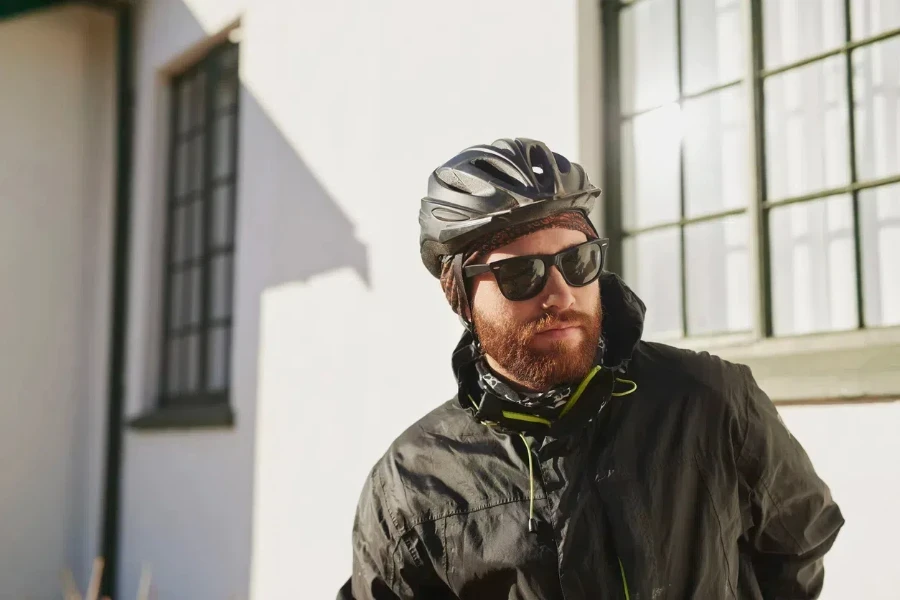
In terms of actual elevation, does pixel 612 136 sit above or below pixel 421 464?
above

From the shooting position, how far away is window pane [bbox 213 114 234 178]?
6.80 m

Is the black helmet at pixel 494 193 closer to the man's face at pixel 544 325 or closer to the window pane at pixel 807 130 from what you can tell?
the man's face at pixel 544 325

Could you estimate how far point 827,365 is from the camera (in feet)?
10.2

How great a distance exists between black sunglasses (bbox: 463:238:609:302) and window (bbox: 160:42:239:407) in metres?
4.49

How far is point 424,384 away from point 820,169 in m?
1.98

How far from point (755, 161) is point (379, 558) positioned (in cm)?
208

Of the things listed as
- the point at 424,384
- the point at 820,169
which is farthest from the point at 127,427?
the point at 820,169

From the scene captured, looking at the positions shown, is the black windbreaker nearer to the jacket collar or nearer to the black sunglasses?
the jacket collar

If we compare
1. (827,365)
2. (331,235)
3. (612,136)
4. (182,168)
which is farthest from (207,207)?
(827,365)

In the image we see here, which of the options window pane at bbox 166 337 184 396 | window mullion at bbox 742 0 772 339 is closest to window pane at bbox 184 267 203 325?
window pane at bbox 166 337 184 396

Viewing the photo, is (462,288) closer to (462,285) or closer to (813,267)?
(462,285)

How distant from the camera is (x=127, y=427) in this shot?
7.26 meters

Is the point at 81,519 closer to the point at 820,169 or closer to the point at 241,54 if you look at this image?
the point at 241,54

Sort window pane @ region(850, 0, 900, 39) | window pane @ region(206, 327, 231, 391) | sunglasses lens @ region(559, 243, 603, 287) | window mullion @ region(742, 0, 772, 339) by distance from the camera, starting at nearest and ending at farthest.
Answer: sunglasses lens @ region(559, 243, 603, 287) → window pane @ region(850, 0, 900, 39) → window mullion @ region(742, 0, 772, 339) → window pane @ region(206, 327, 231, 391)
